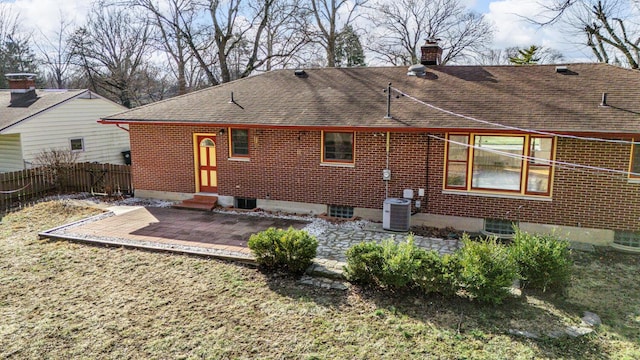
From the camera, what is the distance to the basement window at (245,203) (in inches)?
521

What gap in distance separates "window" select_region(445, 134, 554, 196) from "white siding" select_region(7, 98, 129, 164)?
1591 cm

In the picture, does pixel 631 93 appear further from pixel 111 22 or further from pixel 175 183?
pixel 111 22

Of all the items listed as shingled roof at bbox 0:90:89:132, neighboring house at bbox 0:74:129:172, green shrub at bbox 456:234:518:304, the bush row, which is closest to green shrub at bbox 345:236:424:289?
the bush row

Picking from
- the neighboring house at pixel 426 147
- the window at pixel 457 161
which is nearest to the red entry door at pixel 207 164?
the neighboring house at pixel 426 147

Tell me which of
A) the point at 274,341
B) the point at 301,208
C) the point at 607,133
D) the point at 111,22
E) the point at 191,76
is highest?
the point at 111,22

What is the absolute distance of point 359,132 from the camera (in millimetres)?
11539

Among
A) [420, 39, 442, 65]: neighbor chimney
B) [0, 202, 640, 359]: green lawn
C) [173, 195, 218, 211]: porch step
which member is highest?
[420, 39, 442, 65]: neighbor chimney

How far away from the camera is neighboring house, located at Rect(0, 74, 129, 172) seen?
16578 millimetres

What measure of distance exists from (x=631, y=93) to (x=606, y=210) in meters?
3.19

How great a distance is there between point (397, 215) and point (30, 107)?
1653 cm

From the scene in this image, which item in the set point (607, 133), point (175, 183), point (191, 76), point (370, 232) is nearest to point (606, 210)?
point (607, 133)

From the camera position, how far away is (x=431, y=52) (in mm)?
14758

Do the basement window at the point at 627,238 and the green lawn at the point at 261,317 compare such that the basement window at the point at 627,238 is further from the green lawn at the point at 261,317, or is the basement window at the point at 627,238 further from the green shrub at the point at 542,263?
the green shrub at the point at 542,263

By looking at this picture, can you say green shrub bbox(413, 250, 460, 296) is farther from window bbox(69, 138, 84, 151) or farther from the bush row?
window bbox(69, 138, 84, 151)
